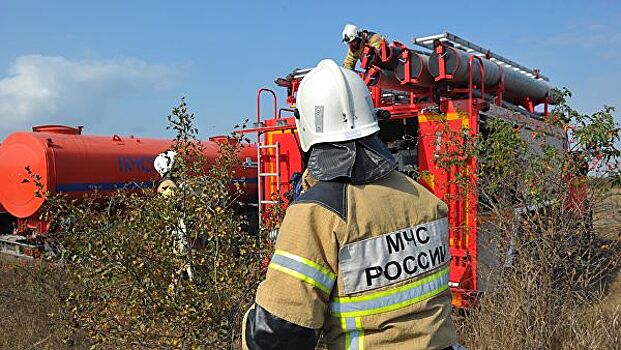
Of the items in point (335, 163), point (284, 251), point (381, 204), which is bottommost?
point (284, 251)

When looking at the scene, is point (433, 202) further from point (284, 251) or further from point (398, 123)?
point (398, 123)

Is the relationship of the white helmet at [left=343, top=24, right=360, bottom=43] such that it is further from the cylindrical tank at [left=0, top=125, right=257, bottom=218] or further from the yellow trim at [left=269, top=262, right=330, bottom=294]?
the yellow trim at [left=269, top=262, right=330, bottom=294]

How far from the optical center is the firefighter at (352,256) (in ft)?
5.69

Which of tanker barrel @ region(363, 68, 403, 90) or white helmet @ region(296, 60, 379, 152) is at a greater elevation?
tanker barrel @ region(363, 68, 403, 90)

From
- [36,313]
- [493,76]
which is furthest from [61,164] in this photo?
[493,76]

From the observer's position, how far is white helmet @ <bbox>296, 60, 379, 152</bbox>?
200cm

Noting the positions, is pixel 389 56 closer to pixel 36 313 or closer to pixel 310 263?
pixel 36 313

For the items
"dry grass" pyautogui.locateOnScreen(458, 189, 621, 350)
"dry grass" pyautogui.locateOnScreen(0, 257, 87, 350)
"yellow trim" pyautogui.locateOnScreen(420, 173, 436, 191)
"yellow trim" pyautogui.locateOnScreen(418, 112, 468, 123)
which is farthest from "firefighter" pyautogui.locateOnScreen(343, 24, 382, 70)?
"dry grass" pyautogui.locateOnScreen(0, 257, 87, 350)

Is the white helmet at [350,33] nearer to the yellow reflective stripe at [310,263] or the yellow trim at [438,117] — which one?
the yellow trim at [438,117]

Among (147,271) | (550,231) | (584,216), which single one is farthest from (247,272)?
(584,216)

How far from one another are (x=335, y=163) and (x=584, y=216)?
3.67 meters

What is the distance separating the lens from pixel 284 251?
5.78ft

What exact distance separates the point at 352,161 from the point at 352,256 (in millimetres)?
316

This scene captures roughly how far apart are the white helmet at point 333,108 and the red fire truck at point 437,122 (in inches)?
122
